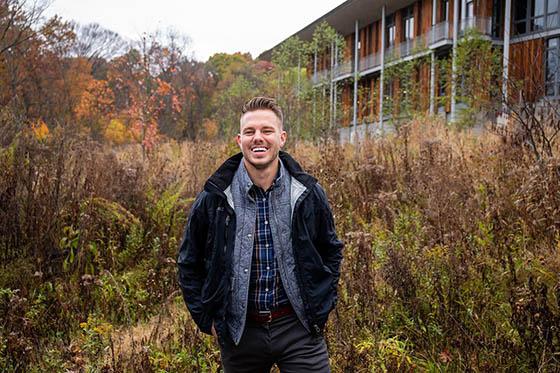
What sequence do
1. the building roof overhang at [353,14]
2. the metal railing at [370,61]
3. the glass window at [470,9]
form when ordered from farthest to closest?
the metal railing at [370,61] < the building roof overhang at [353,14] < the glass window at [470,9]

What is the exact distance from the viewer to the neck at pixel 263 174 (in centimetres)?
286

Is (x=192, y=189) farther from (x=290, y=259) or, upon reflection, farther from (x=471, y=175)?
(x=290, y=259)

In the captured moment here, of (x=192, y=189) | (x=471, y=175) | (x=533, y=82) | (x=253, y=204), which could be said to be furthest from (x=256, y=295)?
(x=192, y=189)

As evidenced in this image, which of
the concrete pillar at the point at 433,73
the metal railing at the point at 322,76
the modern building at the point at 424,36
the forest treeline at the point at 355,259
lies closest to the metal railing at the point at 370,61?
the modern building at the point at 424,36

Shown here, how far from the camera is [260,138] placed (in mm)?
2812

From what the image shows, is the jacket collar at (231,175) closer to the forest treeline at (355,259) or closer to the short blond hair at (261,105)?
the short blond hair at (261,105)

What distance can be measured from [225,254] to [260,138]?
1.96 ft

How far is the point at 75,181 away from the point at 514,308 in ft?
16.3

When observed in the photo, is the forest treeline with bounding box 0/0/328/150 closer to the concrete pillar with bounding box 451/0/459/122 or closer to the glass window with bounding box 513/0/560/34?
the concrete pillar with bounding box 451/0/459/122

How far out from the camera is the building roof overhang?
33.5 metres

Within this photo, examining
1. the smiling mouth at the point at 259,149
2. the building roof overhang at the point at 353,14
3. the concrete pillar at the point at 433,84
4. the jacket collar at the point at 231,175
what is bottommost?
the jacket collar at the point at 231,175

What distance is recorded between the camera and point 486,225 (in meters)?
5.67

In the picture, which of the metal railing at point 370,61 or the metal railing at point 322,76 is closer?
the metal railing at point 322,76

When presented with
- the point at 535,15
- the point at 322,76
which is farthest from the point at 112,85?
the point at 535,15
